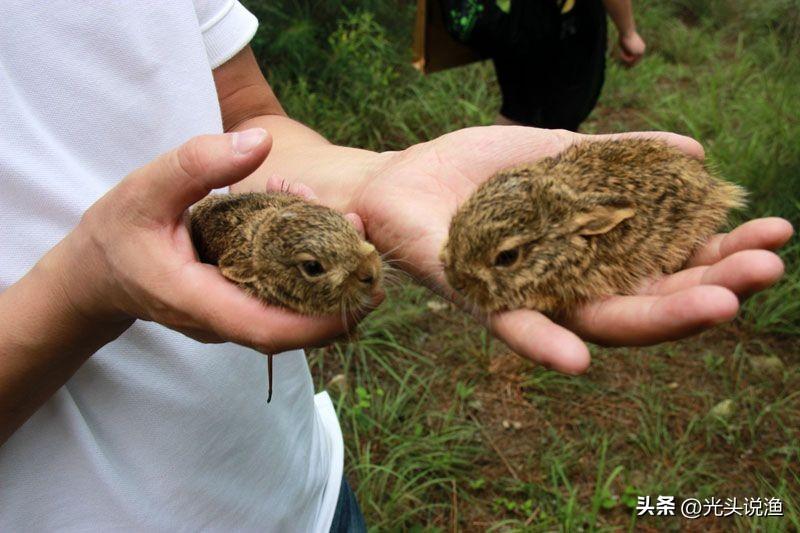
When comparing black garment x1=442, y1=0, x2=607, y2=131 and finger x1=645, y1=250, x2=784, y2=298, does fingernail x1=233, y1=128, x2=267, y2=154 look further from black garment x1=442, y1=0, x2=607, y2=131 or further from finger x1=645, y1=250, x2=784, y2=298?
black garment x1=442, y1=0, x2=607, y2=131

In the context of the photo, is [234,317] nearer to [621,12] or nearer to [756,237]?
[756,237]

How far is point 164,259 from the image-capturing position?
5.98 ft

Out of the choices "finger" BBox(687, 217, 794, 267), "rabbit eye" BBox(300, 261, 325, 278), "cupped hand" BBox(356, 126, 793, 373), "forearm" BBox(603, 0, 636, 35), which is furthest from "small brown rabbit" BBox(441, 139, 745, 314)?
"forearm" BBox(603, 0, 636, 35)

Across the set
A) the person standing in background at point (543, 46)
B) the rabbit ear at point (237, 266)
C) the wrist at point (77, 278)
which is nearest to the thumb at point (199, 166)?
the wrist at point (77, 278)

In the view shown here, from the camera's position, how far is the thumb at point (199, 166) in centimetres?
171

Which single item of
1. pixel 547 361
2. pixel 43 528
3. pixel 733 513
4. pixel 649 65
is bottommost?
pixel 733 513

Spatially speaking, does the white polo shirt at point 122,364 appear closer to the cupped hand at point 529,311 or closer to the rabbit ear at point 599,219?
the cupped hand at point 529,311

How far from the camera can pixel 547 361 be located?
1.94 meters

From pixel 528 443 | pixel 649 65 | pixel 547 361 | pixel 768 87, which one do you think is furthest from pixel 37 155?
pixel 649 65

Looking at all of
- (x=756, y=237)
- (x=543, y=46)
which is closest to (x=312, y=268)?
(x=756, y=237)

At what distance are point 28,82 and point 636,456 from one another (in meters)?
4.27

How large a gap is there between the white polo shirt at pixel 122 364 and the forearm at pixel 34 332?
0.55ft

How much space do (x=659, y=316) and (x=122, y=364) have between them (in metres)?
1.71

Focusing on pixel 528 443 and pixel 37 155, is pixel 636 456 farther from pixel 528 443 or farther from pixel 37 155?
pixel 37 155
